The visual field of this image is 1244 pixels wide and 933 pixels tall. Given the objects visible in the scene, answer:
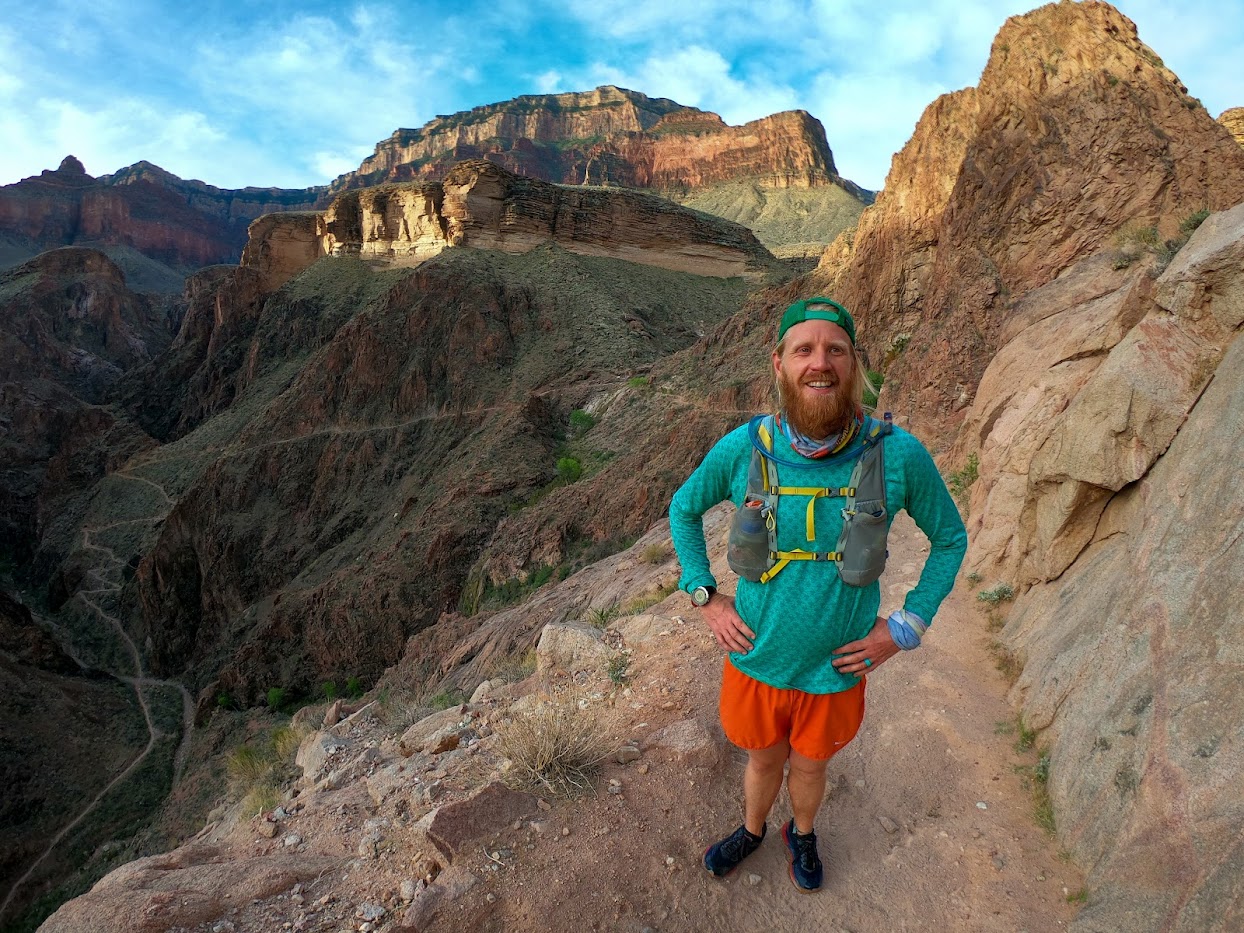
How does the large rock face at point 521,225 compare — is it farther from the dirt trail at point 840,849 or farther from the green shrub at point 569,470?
the dirt trail at point 840,849

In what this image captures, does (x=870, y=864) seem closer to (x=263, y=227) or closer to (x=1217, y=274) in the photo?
(x=1217, y=274)

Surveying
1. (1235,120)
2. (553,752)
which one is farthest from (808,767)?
(1235,120)

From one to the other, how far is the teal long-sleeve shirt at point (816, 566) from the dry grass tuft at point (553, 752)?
4.22ft

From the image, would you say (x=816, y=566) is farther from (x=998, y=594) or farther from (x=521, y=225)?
(x=521, y=225)

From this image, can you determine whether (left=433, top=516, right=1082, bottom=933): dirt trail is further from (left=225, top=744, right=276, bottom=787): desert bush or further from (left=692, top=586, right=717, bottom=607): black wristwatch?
(left=225, top=744, right=276, bottom=787): desert bush

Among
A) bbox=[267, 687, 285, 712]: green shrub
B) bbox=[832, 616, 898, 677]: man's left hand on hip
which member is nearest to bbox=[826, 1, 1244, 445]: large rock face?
bbox=[832, 616, 898, 677]: man's left hand on hip

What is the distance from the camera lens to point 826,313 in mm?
2287

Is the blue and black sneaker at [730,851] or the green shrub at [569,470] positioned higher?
the blue and black sneaker at [730,851]

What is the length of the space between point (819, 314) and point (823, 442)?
44cm

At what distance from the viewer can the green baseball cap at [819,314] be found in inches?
89.1

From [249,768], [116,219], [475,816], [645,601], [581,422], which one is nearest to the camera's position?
[475,816]

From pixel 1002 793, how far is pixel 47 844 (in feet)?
69.1

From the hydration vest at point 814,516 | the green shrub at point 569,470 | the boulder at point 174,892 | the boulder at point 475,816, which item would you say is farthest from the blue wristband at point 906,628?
the green shrub at point 569,470

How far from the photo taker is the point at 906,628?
2.31 meters
